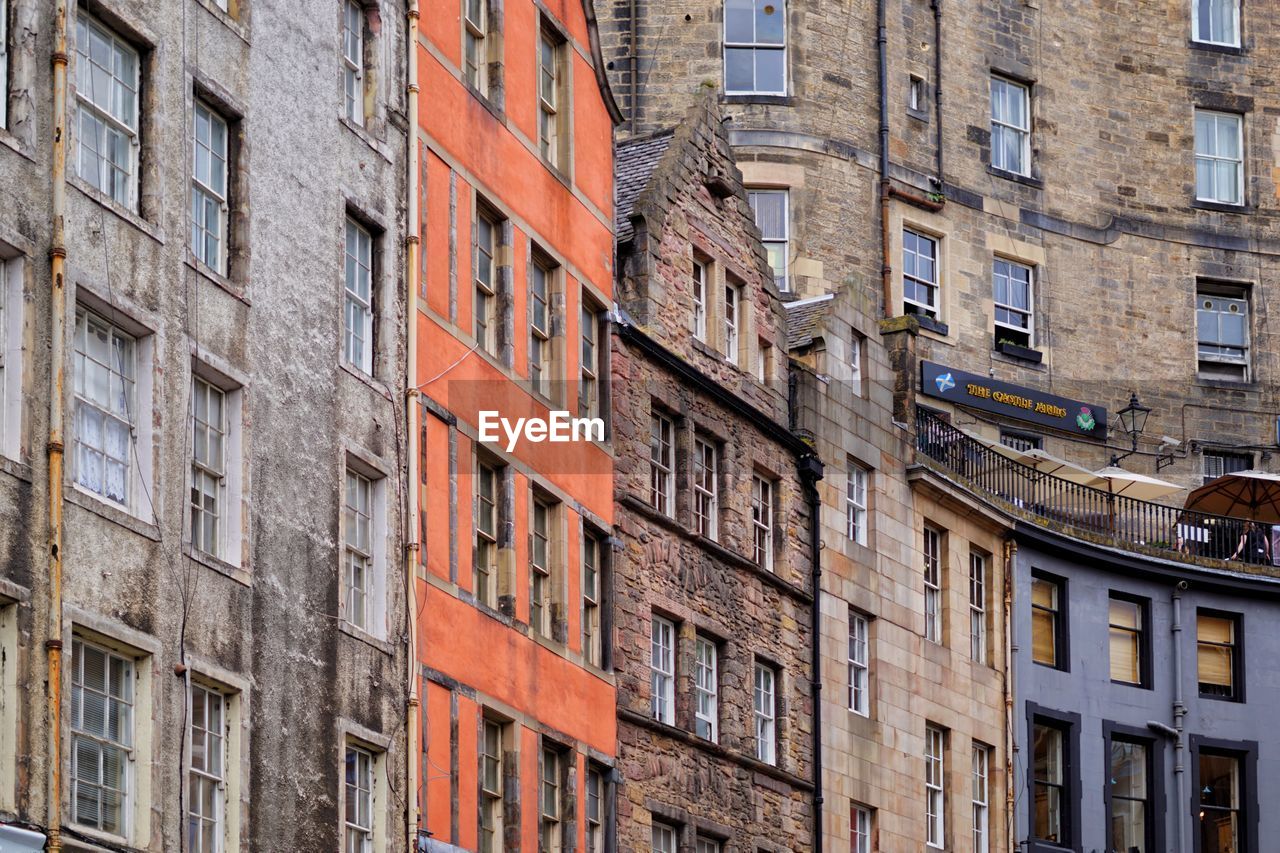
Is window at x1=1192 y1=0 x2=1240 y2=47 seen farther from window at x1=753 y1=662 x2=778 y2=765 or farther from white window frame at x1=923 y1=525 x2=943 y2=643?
window at x1=753 y1=662 x2=778 y2=765

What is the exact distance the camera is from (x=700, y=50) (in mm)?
68438

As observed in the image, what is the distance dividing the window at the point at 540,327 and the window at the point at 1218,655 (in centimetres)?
2293

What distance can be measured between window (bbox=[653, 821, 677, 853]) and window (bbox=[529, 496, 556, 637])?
4206mm

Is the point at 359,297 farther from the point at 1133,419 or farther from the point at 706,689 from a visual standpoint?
the point at 1133,419

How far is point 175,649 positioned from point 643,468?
47.5ft

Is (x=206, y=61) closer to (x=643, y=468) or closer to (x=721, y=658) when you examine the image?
(x=643, y=468)

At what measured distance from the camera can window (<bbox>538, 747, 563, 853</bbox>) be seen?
4338cm

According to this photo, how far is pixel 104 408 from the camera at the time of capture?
1332 inches

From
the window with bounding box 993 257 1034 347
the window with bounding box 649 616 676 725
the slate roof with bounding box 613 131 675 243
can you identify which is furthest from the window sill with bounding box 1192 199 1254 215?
the window with bounding box 649 616 676 725

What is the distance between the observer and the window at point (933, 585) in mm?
57812

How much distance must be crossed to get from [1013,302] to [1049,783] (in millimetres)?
14686

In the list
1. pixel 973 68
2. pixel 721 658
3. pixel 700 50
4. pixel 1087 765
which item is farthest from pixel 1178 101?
pixel 721 658

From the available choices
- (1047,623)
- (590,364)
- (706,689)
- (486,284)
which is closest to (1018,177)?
(1047,623)
